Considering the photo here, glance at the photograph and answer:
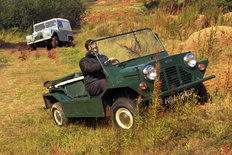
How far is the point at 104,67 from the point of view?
16.8 feet

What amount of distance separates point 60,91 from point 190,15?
20.8ft

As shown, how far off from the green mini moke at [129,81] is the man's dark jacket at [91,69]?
0.39 feet

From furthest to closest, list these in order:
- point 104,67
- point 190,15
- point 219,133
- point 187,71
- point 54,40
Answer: point 54,40 → point 190,15 → point 104,67 → point 187,71 → point 219,133

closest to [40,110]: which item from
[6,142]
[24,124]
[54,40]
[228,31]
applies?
[24,124]

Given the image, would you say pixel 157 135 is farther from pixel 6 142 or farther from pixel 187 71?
pixel 6 142

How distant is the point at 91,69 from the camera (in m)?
5.19


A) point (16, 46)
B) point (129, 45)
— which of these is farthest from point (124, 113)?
point (16, 46)

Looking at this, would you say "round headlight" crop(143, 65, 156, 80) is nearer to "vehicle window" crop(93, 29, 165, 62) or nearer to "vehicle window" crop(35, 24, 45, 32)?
"vehicle window" crop(93, 29, 165, 62)

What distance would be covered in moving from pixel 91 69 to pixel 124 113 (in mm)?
1155

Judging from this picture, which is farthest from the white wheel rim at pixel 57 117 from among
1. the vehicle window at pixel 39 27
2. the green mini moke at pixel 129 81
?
the vehicle window at pixel 39 27

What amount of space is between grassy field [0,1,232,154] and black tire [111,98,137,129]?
0.18 m

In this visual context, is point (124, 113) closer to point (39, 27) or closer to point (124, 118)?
point (124, 118)

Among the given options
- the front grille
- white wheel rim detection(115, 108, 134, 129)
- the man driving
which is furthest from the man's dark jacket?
the front grille

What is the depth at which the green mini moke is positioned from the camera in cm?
437
